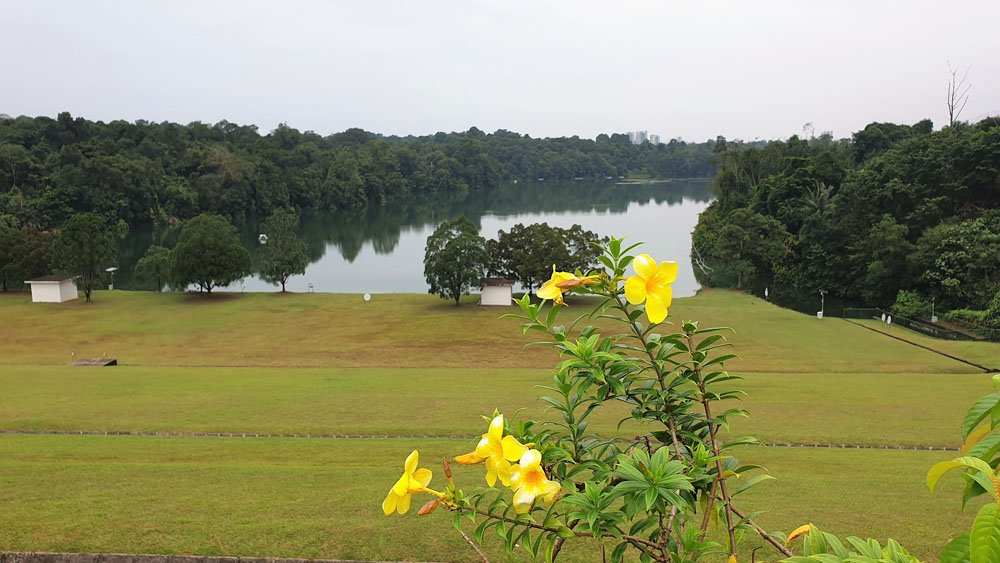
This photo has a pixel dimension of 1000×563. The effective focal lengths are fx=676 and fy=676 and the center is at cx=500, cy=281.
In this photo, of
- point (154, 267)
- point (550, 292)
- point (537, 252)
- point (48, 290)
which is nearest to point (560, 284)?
point (550, 292)

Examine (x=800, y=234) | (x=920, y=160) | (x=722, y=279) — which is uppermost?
(x=920, y=160)

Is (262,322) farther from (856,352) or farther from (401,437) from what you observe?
(856,352)

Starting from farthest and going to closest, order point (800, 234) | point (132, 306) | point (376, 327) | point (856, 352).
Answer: point (800, 234) → point (132, 306) → point (376, 327) → point (856, 352)

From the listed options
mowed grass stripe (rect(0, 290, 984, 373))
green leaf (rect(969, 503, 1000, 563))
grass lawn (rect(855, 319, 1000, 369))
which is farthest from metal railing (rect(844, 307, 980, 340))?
green leaf (rect(969, 503, 1000, 563))

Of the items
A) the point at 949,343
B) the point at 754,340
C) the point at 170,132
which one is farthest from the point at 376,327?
the point at 170,132

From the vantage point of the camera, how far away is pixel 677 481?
1.72 m

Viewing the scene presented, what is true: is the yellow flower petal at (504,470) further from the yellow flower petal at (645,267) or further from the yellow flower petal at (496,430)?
the yellow flower petal at (645,267)

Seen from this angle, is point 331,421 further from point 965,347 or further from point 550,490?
point 965,347

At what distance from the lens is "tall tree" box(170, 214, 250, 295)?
29.8 metres

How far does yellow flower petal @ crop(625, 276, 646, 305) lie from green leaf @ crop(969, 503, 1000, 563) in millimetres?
799

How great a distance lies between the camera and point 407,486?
5.80 ft

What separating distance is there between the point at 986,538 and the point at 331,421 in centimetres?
1110

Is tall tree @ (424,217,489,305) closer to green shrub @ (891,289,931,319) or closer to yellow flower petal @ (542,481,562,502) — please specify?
green shrub @ (891,289,931,319)

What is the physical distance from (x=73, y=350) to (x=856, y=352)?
79.1 ft
